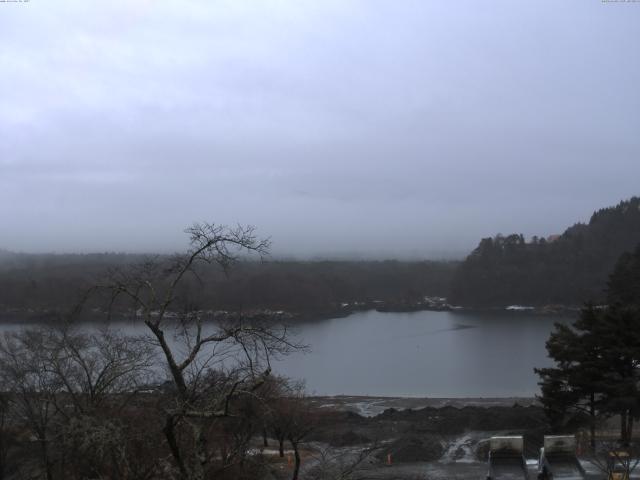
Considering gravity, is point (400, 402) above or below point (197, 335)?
below

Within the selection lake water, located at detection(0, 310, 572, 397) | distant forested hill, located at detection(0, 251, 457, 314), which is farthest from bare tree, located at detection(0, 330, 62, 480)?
distant forested hill, located at detection(0, 251, 457, 314)

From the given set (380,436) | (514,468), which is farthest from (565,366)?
(380,436)

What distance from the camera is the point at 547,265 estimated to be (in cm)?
6431

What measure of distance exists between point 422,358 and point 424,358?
98 millimetres

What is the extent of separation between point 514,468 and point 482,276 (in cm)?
5517

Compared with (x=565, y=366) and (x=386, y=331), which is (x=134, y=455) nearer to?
(x=565, y=366)

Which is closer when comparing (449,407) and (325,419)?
(325,419)

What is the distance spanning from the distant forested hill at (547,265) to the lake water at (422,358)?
12.8 meters

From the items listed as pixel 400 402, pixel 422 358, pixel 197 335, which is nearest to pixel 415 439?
pixel 400 402

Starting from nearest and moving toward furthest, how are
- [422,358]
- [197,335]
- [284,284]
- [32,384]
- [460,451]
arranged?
[197,335] < [32,384] < [460,451] < [422,358] < [284,284]

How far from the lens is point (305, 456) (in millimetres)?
12531

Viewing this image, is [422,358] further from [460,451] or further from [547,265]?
[547,265]

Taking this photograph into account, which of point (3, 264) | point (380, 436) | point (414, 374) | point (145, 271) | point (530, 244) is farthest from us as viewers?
point (3, 264)

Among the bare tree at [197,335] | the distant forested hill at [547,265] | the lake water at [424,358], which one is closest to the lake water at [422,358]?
the lake water at [424,358]
